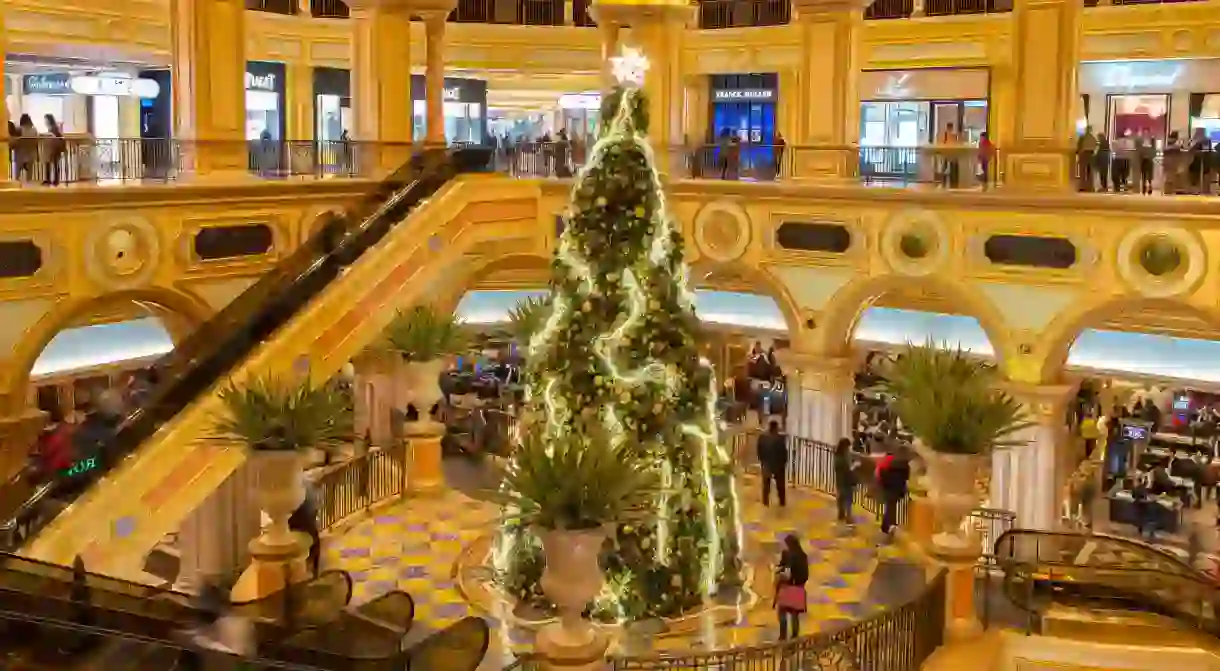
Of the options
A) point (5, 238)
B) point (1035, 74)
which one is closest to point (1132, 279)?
point (1035, 74)

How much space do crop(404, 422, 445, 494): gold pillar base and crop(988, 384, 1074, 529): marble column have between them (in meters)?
6.92

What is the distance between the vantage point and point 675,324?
11.4m

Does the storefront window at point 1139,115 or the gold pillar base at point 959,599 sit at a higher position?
the storefront window at point 1139,115

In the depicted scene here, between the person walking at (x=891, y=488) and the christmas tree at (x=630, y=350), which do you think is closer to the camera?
the christmas tree at (x=630, y=350)

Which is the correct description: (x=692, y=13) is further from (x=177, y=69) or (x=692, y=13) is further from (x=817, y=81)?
(x=177, y=69)

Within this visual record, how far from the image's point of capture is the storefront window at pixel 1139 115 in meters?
22.0

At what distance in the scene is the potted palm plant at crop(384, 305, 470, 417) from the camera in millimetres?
15633

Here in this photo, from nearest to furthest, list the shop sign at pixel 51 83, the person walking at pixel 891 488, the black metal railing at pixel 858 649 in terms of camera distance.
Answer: the black metal railing at pixel 858 649
the person walking at pixel 891 488
the shop sign at pixel 51 83

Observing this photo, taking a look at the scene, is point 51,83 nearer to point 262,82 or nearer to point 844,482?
point 262,82

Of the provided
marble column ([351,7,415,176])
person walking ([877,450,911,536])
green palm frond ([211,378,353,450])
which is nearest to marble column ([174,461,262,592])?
marble column ([351,7,415,176])

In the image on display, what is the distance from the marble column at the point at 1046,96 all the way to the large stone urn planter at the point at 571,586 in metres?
10.3

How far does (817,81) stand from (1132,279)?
17.3 ft

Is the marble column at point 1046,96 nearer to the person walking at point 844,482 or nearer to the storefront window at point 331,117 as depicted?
the person walking at point 844,482

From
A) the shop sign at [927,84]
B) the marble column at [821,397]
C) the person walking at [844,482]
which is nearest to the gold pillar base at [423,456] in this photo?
the person walking at [844,482]
